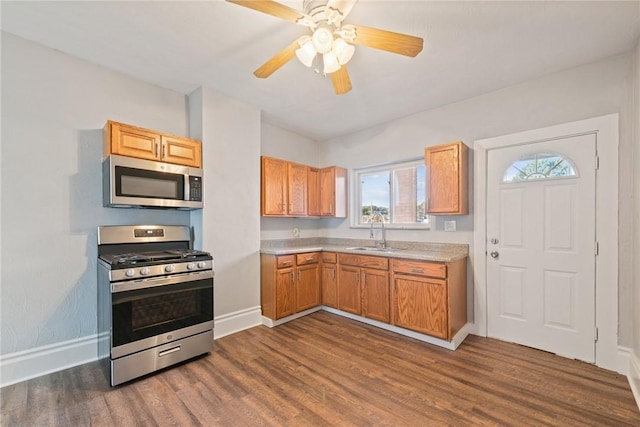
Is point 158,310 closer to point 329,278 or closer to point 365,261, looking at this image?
point 329,278

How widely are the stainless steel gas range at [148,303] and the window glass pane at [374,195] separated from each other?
7.99ft

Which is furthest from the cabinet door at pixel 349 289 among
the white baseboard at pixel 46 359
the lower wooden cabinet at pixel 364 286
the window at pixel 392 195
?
the white baseboard at pixel 46 359

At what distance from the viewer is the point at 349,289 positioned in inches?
137

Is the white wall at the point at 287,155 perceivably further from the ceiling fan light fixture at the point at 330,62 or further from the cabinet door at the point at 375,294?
the ceiling fan light fixture at the point at 330,62

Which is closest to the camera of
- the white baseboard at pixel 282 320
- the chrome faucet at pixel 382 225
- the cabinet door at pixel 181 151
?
the cabinet door at pixel 181 151

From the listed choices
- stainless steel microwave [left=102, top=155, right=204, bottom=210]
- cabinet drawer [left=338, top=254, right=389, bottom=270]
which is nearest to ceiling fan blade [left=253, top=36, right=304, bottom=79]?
stainless steel microwave [left=102, top=155, right=204, bottom=210]

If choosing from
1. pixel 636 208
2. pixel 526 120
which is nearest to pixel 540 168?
pixel 526 120

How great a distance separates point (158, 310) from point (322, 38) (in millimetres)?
2406

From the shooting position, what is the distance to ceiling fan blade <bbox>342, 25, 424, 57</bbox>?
5.31 ft

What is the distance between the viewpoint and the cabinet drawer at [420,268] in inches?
107

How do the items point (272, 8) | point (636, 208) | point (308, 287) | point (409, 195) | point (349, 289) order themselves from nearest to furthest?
1. point (272, 8)
2. point (636, 208)
3. point (349, 289)
4. point (308, 287)
5. point (409, 195)

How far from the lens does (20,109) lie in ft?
7.19

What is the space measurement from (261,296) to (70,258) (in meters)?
1.90

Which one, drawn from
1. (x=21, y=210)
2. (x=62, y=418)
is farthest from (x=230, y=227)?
(x=62, y=418)
